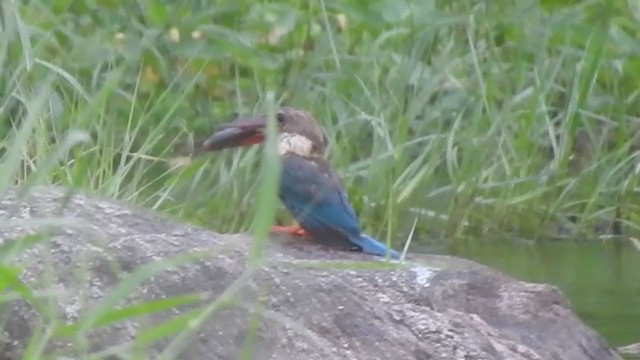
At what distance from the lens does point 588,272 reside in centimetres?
546

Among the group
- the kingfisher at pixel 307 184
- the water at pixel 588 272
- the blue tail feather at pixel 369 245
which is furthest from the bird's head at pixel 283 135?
the water at pixel 588 272

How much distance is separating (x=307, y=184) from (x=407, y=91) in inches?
88.7

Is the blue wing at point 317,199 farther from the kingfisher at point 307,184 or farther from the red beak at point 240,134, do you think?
the red beak at point 240,134

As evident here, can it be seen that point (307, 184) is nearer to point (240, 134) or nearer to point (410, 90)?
point (240, 134)

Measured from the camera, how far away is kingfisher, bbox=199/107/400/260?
4.19 m

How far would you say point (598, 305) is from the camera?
482 cm

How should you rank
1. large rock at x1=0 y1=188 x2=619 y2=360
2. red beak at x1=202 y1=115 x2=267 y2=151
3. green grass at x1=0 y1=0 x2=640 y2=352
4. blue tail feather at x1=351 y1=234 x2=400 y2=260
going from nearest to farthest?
large rock at x1=0 y1=188 x2=619 y2=360 < blue tail feather at x1=351 y1=234 x2=400 y2=260 < red beak at x1=202 y1=115 x2=267 y2=151 < green grass at x1=0 y1=0 x2=640 y2=352

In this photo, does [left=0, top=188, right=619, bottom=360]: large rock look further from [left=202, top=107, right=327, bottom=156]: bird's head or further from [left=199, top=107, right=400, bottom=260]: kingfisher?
[left=202, top=107, right=327, bottom=156]: bird's head

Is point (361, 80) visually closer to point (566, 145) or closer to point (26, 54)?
point (566, 145)

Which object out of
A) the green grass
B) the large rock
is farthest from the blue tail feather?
the green grass

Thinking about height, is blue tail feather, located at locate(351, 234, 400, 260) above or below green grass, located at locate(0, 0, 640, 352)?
below

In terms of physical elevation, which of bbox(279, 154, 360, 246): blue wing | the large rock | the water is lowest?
the water

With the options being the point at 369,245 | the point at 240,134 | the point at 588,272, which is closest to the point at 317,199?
the point at 369,245

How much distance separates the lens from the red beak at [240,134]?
4.50 meters
